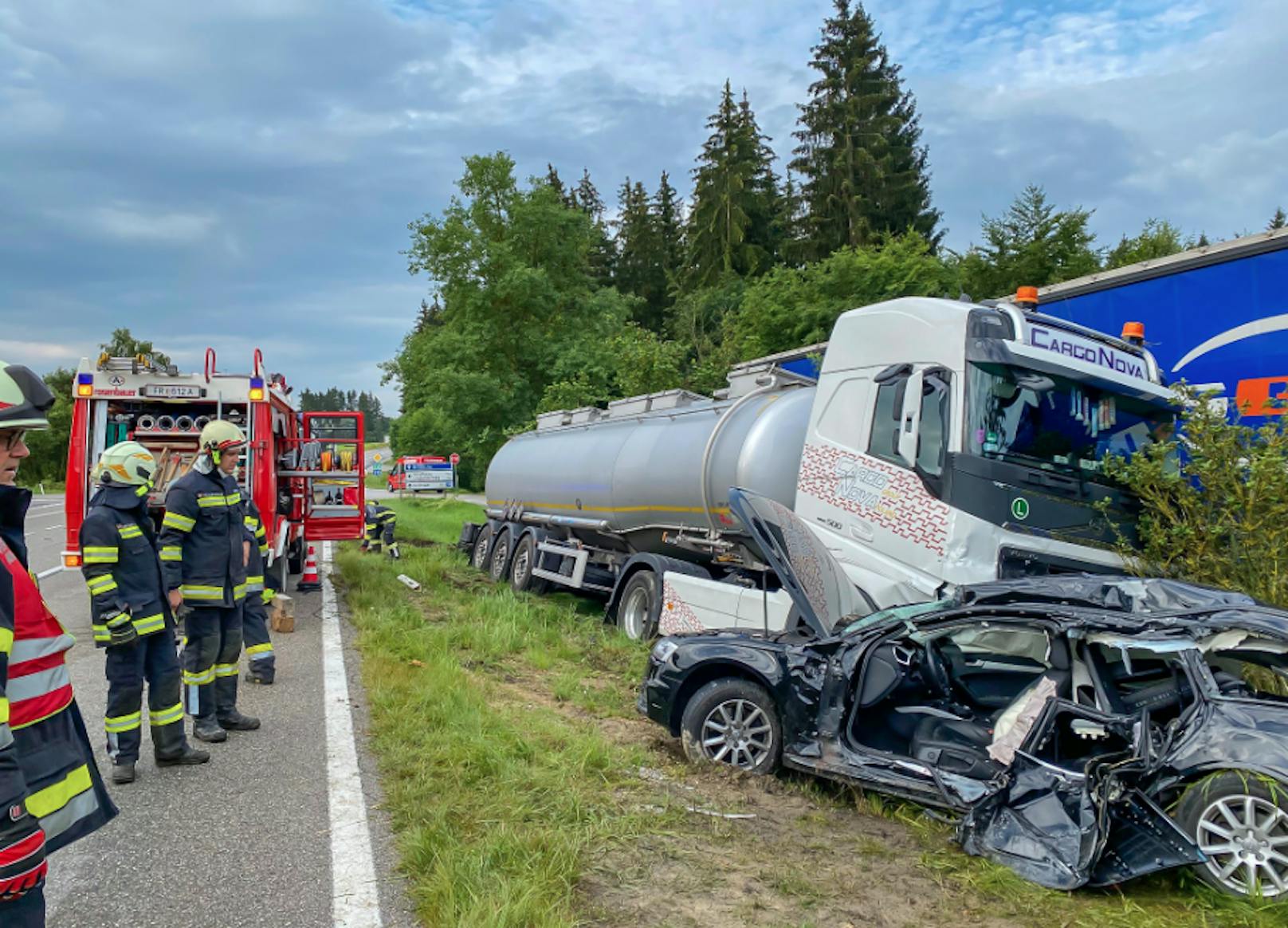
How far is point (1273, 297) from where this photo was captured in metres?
6.42

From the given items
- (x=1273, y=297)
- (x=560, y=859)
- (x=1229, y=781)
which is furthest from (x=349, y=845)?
(x=1273, y=297)

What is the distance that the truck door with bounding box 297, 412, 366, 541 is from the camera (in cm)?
1236

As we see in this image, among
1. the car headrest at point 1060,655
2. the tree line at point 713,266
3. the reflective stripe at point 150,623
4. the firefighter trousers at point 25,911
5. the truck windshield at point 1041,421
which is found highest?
the tree line at point 713,266

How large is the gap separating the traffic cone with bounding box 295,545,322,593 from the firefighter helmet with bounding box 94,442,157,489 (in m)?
7.57

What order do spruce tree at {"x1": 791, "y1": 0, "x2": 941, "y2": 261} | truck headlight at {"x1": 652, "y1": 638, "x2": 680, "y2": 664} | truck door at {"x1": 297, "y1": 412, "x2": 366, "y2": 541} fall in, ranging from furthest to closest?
spruce tree at {"x1": 791, "y1": 0, "x2": 941, "y2": 261}
truck door at {"x1": 297, "y1": 412, "x2": 366, "y2": 541}
truck headlight at {"x1": 652, "y1": 638, "x2": 680, "y2": 664}

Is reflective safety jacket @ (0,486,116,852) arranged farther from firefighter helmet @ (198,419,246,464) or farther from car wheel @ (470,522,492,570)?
car wheel @ (470,522,492,570)

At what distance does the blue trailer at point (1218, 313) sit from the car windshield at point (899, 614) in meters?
3.40

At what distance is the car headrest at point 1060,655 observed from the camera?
4.20 meters

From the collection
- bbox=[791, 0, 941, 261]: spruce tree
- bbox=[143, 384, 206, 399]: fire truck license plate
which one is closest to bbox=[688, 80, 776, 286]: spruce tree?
bbox=[791, 0, 941, 261]: spruce tree

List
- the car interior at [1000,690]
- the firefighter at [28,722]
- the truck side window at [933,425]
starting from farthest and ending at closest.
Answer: the truck side window at [933,425], the car interior at [1000,690], the firefighter at [28,722]

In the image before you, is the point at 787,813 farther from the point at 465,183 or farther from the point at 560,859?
the point at 465,183

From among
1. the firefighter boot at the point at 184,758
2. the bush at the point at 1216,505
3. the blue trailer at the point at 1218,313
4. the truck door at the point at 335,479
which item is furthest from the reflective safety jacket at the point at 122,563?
the blue trailer at the point at 1218,313

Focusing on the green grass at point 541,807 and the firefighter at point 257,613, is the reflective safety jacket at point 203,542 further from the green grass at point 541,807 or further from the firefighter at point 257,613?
the green grass at point 541,807

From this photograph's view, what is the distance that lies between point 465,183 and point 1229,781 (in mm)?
37073
